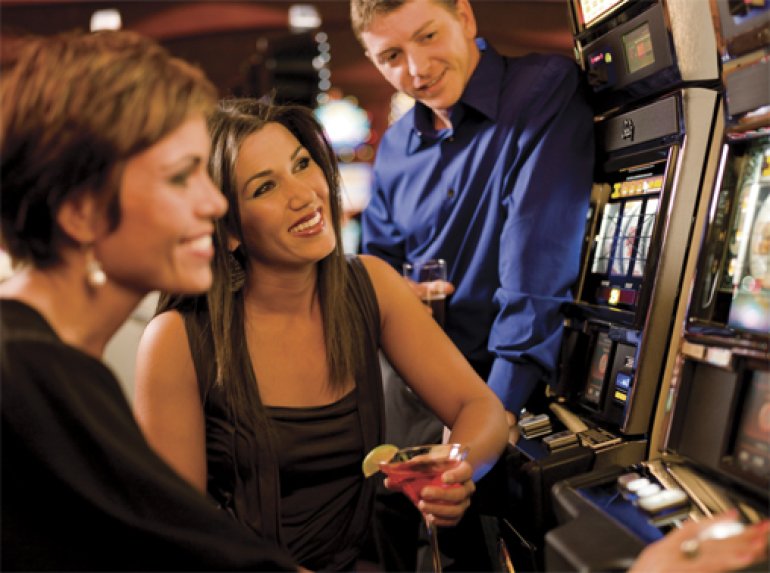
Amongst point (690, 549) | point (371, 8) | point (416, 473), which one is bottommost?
point (416, 473)

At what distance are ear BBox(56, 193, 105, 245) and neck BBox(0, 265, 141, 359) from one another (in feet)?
0.18

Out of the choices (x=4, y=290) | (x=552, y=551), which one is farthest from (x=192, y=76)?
(x=552, y=551)

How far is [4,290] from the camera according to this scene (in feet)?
3.47

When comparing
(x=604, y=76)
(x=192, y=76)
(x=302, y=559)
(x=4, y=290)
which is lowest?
(x=302, y=559)

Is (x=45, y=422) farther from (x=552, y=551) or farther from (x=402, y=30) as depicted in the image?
(x=402, y=30)

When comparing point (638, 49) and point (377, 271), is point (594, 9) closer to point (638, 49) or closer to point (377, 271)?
point (638, 49)

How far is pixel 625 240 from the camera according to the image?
1883 millimetres

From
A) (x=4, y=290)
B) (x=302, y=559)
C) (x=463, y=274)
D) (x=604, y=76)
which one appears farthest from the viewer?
(x=463, y=274)

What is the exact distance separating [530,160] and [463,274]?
398mm

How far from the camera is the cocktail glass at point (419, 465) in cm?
142

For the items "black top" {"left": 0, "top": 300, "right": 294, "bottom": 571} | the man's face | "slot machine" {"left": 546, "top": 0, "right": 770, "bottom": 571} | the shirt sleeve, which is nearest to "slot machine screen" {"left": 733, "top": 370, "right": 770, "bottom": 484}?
"slot machine" {"left": 546, "top": 0, "right": 770, "bottom": 571}

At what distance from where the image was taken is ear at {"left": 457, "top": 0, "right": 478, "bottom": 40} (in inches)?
85.2

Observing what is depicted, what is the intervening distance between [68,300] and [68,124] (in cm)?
24

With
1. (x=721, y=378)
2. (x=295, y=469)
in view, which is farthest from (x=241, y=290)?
(x=721, y=378)
